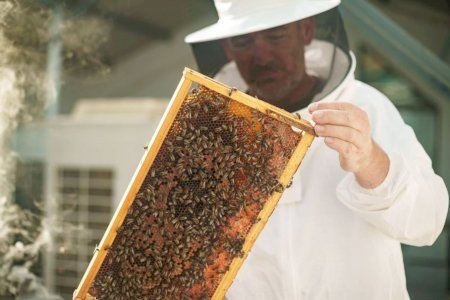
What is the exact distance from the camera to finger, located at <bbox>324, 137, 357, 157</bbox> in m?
1.77

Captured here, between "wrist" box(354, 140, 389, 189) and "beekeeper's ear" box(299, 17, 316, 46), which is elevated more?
"beekeeper's ear" box(299, 17, 316, 46)

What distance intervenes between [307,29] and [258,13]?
0.91 feet

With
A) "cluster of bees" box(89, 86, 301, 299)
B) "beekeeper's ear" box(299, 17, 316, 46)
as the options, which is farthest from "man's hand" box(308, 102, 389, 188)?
"beekeeper's ear" box(299, 17, 316, 46)

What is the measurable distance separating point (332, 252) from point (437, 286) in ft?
22.1

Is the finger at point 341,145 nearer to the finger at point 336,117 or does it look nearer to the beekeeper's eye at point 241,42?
the finger at point 336,117

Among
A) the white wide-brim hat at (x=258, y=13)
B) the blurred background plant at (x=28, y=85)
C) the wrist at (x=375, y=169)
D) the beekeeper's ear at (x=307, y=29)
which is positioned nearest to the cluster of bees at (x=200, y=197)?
the wrist at (x=375, y=169)

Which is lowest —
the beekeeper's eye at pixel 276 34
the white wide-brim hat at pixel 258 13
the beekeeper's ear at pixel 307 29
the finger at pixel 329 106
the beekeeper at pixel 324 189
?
the beekeeper at pixel 324 189

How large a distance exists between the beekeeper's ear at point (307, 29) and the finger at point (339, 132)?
74 centimetres

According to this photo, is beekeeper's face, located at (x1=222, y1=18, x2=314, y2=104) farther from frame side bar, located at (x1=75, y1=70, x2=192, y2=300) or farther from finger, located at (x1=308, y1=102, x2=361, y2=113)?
frame side bar, located at (x1=75, y1=70, x2=192, y2=300)

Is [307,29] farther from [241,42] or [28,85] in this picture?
[28,85]

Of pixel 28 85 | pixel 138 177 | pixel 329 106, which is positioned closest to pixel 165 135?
pixel 138 177

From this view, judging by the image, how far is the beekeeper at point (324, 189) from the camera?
2041 millimetres

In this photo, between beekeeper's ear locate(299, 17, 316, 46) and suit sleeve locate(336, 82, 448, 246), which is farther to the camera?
beekeeper's ear locate(299, 17, 316, 46)

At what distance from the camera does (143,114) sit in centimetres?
791
